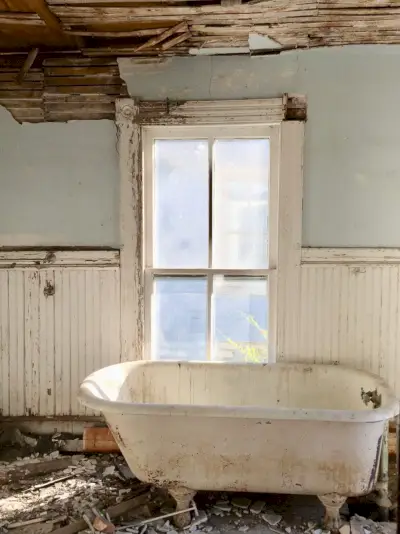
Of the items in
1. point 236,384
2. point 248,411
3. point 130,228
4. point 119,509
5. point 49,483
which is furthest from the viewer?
point 130,228

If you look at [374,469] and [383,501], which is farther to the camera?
[383,501]

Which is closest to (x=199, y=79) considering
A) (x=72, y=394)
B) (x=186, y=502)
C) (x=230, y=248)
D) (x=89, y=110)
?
(x=89, y=110)

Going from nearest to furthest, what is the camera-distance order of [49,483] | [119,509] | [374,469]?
[374,469], [119,509], [49,483]

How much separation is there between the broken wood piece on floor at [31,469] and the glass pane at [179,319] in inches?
28.6

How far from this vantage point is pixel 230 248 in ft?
8.93

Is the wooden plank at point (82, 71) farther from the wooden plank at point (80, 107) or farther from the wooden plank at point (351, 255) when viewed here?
the wooden plank at point (351, 255)

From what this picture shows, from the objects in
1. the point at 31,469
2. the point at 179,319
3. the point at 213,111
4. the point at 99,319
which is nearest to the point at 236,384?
the point at 179,319

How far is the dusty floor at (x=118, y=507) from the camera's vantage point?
2018mm

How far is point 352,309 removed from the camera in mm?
2580

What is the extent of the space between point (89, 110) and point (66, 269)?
89 cm

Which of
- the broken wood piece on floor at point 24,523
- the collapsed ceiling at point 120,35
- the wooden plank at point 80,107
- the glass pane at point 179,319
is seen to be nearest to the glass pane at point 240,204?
the glass pane at point 179,319

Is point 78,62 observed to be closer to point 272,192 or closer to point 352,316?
point 272,192

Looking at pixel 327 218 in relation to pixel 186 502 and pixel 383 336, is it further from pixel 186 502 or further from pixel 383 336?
pixel 186 502

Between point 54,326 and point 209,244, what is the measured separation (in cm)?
99
